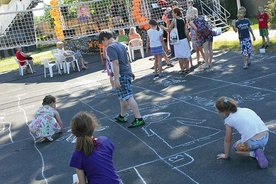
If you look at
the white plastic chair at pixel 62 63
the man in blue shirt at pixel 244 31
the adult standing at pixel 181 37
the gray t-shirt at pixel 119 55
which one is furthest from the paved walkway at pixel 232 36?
the gray t-shirt at pixel 119 55

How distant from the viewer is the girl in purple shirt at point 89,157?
10.8 feet

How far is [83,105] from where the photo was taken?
356 inches

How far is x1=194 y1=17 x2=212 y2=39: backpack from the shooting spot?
1009 centimetres

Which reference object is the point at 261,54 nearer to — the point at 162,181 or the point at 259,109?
the point at 259,109

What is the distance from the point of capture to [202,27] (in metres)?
10.2

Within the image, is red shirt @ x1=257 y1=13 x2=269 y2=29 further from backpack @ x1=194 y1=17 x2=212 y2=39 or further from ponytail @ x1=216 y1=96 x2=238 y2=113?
ponytail @ x1=216 y1=96 x2=238 y2=113

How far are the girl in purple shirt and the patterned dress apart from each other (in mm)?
3324

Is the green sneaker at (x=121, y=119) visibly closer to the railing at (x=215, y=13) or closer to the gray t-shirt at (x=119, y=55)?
the gray t-shirt at (x=119, y=55)

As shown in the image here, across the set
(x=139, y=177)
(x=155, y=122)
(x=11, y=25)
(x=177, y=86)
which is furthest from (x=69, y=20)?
(x=139, y=177)

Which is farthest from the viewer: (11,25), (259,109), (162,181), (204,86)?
(11,25)

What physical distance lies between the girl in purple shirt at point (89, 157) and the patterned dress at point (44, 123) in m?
3.32

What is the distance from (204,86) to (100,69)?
684 cm

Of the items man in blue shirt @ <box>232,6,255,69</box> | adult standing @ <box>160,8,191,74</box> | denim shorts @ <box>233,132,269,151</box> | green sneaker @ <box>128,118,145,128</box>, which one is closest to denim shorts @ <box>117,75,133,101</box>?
green sneaker @ <box>128,118,145,128</box>

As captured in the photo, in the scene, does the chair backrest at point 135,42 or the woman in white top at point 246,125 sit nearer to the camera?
the woman in white top at point 246,125
